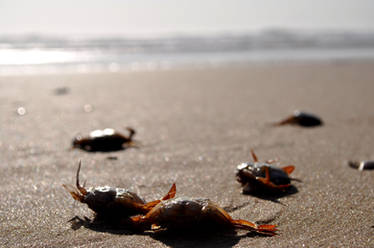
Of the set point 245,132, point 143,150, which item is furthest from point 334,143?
point 143,150

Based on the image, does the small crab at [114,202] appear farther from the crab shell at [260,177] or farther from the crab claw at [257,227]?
the crab shell at [260,177]

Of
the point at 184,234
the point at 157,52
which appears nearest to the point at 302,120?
the point at 184,234

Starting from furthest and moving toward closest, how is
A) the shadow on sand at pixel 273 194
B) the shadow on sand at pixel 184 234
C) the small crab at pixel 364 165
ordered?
the small crab at pixel 364 165
the shadow on sand at pixel 273 194
the shadow on sand at pixel 184 234

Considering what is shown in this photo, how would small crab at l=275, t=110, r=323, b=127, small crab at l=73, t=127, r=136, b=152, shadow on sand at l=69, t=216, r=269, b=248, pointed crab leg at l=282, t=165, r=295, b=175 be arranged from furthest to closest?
small crab at l=275, t=110, r=323, b=127, small crab at l=73, t=127, r=136, b=152, pointed crab leg at l=282, t=165, r=295, b=175, shadow on sand at l=69, t=216, r=269, b=248

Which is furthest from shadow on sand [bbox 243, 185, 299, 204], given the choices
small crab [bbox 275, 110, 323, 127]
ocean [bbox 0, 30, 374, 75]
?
ocean [bbox 0, 30, 374, 75]

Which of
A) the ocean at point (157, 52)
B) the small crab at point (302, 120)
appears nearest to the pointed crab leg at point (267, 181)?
the small crab at point (302, 120)

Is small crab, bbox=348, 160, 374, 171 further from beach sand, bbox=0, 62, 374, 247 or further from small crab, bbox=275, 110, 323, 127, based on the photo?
small crab, bbox=275, 110, 323, 127

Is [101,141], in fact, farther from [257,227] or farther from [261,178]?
[257,227]

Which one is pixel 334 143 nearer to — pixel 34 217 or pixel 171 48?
pixel 34 217
